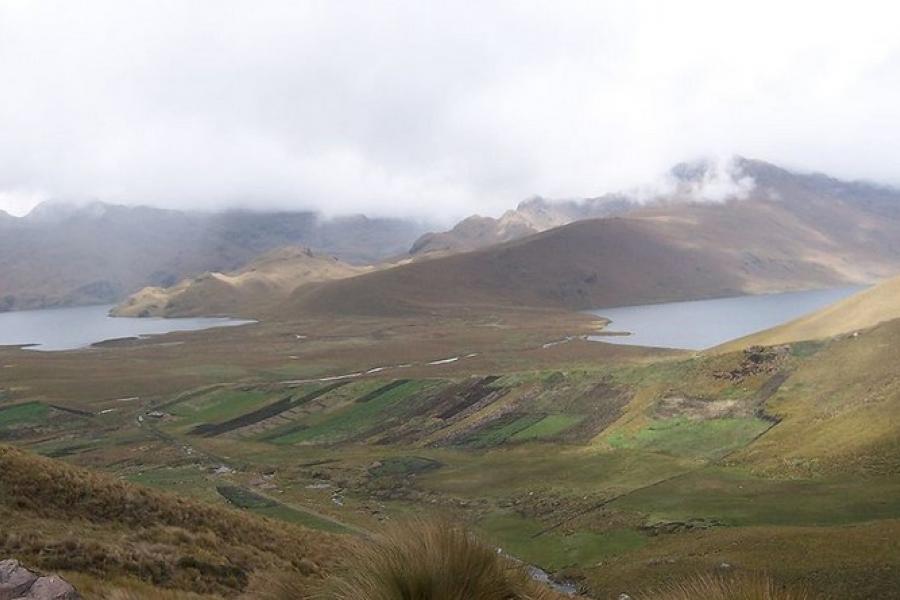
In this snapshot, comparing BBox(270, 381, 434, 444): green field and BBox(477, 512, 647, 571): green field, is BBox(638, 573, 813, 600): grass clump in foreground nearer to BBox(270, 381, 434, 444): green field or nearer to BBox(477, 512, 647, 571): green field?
BBox(477, 512, 647, 571): green field

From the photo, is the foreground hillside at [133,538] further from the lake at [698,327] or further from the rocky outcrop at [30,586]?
the lake at [698,327]

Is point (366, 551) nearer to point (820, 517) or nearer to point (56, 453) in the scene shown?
point (820, 517)

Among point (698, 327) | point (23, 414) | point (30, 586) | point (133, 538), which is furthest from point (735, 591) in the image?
point (698, 327)

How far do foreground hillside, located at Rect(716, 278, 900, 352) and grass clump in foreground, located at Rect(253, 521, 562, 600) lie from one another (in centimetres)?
5531

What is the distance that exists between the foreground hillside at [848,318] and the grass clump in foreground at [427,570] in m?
55.3

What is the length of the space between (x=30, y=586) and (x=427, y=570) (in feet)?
20.8

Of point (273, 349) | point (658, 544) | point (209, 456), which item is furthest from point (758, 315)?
point (658, 544)

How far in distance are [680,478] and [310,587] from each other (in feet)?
116

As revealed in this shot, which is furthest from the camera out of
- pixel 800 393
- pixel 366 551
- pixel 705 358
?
pixel 705 358

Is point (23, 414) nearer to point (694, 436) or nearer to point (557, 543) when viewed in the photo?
point (557, 543)

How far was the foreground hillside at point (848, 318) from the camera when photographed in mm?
55094

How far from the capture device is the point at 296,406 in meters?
80.9

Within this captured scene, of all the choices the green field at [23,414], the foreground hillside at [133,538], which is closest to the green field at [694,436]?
the foreground hillside at [133,538]

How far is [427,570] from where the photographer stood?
20.2 feet
